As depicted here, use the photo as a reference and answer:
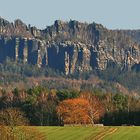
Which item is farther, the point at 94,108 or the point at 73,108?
the point at 94,108

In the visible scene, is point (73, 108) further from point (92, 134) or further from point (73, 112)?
point (92, 134)

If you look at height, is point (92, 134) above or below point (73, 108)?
above

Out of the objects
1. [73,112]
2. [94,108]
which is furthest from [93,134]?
[94,108]

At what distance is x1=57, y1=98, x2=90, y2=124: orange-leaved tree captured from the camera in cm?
15550

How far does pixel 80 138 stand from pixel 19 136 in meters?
27.1

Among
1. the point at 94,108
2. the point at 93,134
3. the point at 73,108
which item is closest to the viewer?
the point at 93,134

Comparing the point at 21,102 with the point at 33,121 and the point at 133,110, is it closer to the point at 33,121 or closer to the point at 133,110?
the point at 33,121

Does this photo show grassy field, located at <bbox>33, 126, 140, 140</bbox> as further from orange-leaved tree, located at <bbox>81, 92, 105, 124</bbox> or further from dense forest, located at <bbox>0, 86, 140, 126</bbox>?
orange-leaved tree, located at <bbox>81, 92, 105, 124</bbox>

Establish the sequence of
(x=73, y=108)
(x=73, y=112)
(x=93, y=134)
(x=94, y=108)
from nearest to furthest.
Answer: (x=93, y=134), (x=73, y=112), (x=73, y=108), (x=94, y=108)

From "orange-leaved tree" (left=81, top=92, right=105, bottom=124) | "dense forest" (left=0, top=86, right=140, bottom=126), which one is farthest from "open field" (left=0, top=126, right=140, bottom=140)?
"orange-leaved tree" (left=81, top=92, right=105, bottom=124)

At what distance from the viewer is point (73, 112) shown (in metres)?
158

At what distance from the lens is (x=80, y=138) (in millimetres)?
94312

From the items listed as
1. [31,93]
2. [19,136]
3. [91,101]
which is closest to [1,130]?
[19,136]

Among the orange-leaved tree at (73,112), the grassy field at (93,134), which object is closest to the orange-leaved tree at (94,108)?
the orange-leaved tree at (73,112)
